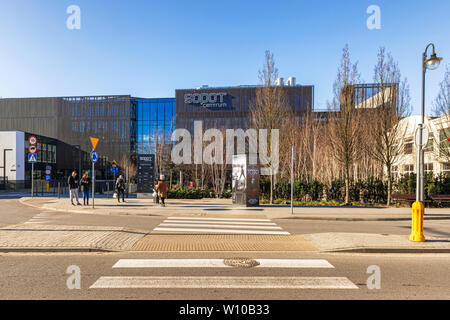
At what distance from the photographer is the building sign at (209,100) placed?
47.1 m

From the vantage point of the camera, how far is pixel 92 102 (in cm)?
5944

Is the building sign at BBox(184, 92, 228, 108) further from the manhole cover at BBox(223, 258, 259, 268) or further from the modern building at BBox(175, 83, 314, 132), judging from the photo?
the manhole cover at BBox(223, 258, 259, 268)

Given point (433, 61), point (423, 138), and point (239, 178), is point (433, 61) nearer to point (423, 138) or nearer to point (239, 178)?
point (423, 138)

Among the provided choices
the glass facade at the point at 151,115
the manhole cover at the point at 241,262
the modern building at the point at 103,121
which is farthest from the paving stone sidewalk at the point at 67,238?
the modern building at the point at 103,121

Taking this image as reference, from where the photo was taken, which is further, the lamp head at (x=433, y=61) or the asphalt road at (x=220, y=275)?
the lamp head at (x=433, y=61)

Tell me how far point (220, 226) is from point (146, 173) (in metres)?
10.4

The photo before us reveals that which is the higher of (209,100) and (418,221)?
Result: (209,100)

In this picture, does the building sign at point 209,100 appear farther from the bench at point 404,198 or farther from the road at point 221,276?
the road at point 221,276

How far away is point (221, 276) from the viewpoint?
4941 mm

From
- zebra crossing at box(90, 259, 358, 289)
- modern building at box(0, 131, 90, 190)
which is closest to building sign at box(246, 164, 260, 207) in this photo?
zebra crossing at box(90, 259, 358, 289)

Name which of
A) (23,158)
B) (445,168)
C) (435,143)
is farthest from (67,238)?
(23,158)

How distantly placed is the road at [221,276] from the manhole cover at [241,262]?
0.16 m

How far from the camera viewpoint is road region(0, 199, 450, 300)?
13.8ft
